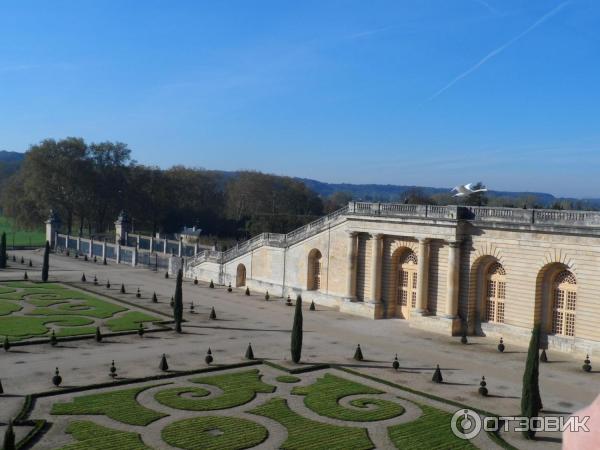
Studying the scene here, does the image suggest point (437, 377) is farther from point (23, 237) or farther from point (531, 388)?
point (23, 237)

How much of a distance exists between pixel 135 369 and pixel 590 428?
95.7ft

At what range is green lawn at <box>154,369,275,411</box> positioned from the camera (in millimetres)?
25139

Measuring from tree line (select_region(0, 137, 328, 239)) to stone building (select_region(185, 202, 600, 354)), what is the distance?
50.1 metres

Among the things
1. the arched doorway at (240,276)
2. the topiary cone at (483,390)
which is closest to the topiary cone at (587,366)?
the topiary cone at (483,390)

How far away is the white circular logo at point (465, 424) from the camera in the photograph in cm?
2289

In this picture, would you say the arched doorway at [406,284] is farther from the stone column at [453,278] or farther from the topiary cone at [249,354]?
the topiary cone at [249,354]

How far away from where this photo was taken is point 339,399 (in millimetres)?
26547

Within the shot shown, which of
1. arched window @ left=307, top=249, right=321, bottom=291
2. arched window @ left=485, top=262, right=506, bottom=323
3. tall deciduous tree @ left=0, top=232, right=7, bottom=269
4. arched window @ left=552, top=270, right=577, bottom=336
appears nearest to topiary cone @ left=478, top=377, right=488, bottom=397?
arched window @ left=552, top=270, right=577, bottom=336

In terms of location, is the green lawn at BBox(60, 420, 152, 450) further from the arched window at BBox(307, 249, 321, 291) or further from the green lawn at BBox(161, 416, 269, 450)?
the arched window at BBox(307, 249, 321, 291)

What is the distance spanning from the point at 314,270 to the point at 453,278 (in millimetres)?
15317

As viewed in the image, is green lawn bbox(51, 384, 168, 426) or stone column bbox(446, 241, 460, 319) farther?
stone column bbox(446, 241, 460, 319)

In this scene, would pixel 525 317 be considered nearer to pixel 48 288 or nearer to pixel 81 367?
pixel 81 367

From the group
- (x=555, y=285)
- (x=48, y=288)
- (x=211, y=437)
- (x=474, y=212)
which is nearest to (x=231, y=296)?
(x=48, y=288)

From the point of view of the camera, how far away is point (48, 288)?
2153 inches
